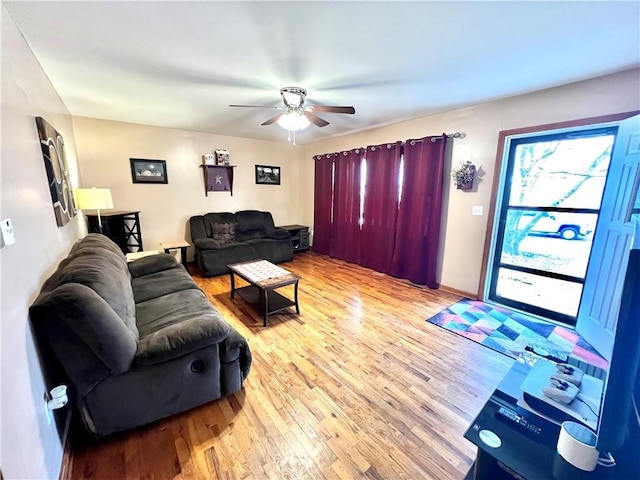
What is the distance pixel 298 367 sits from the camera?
2111 mm

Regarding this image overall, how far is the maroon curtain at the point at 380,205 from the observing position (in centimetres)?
404

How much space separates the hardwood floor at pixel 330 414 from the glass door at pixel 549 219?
1.28 meters

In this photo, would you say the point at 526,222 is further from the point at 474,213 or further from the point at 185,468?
the point at 185,468

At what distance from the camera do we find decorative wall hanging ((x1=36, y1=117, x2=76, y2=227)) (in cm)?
183

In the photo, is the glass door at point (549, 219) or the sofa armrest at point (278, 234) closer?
the glass door at point (549, 219)

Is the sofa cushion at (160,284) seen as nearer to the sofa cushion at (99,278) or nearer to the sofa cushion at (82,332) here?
the sofa cushion at (99,278)

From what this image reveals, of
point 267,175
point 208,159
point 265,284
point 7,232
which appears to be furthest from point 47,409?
point 267,175

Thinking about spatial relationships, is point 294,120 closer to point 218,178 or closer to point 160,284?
point 160,284

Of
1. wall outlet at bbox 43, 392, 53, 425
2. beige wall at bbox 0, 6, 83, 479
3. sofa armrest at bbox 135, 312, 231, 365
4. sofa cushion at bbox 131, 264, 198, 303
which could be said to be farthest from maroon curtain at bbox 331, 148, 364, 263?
wall outlet at bbox 43, 392, 53, 425

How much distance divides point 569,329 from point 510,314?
0.50m

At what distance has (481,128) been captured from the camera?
3119mm

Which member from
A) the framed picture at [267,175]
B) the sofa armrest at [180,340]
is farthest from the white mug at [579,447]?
the framed picture at [267,175]

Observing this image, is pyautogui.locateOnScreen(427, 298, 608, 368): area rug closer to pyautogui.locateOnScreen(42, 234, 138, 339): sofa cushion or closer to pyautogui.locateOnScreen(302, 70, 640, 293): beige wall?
pyautogui.locateOnScreen(302, 70, 640, 293): beige wall

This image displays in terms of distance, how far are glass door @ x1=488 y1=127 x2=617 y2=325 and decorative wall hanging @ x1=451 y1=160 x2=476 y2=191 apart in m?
0.35
